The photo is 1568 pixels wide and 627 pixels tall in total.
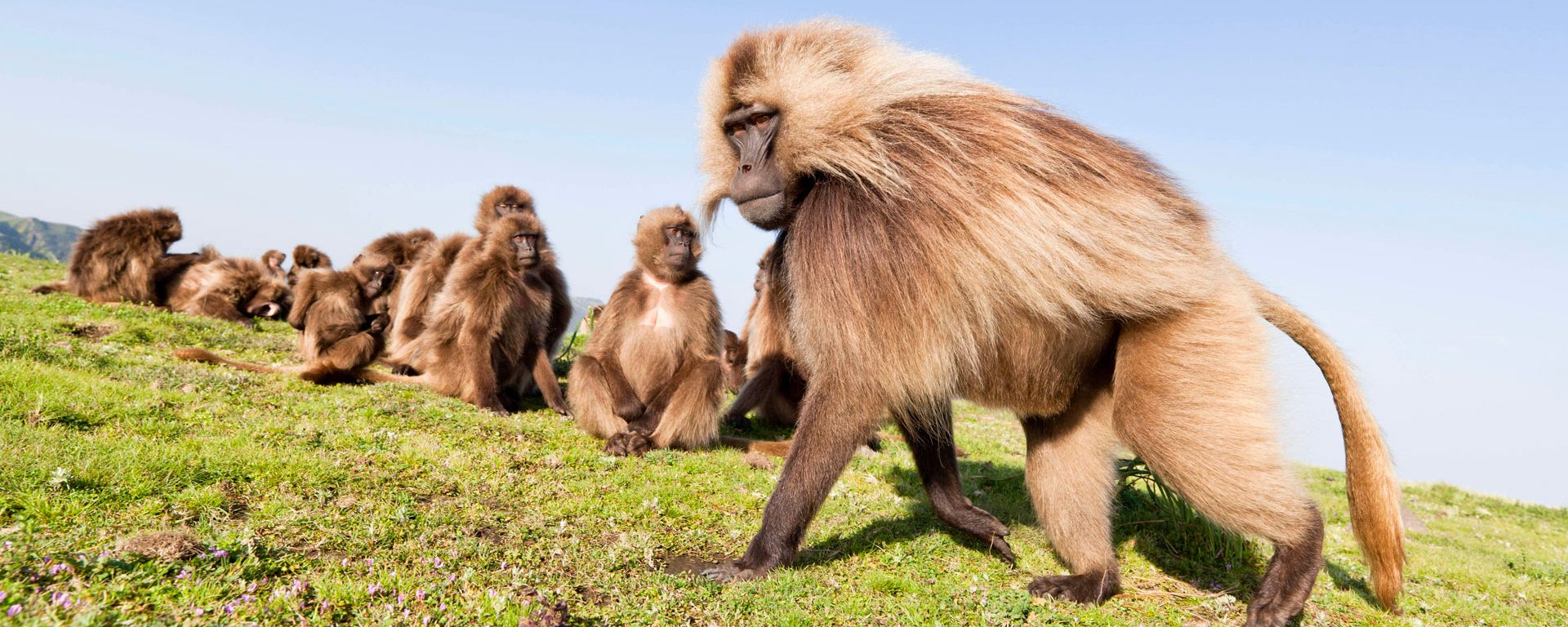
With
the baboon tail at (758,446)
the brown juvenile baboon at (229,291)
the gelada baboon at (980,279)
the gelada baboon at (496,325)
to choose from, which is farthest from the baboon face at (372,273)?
the gelada baboon at (980,279)

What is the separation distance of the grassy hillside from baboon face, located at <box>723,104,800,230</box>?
184cm

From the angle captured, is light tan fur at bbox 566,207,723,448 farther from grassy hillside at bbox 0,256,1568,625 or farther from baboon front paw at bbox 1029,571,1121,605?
baboon front paw at bbox 1029,571,1121,605

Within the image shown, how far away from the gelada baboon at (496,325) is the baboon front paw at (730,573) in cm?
446

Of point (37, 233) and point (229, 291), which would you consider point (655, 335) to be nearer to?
point (229, 291)

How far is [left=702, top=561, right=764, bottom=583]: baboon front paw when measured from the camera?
4.14 metres

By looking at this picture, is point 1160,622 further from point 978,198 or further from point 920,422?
point 978,198

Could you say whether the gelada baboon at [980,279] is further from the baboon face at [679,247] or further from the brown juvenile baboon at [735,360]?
the brown juvenile baboon at [735,360]

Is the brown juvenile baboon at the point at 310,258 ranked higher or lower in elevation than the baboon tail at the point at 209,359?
higher

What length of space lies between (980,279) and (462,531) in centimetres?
295

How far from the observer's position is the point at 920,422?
4.59 meters

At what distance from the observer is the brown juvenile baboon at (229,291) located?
11.9m

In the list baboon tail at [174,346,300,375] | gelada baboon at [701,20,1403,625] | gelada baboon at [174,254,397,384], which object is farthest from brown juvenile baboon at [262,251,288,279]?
gelada baboon at [701,20,1403,625]

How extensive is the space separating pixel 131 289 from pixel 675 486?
34.3 ft

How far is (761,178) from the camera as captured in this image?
4219 mm
